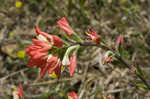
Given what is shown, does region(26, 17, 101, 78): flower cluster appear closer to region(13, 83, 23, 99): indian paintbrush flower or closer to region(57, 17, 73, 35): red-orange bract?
region(57, 17, 73, 35): red-orange bract

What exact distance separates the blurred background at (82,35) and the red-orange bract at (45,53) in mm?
1096

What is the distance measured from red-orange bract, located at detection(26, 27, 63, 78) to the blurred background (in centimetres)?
110

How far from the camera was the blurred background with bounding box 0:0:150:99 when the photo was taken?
2643 mm

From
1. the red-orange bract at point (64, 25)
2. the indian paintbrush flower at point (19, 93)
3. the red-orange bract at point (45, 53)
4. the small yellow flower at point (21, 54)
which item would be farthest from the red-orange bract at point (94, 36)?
the small yellow flower at point (21, 54)

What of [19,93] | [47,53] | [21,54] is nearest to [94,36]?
[47,53]

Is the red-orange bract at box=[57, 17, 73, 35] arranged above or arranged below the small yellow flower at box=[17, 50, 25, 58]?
above

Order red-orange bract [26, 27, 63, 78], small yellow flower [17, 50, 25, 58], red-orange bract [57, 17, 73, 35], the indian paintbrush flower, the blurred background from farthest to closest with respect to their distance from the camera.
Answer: small yellow flower [17, 50, 25, 58], the blurred background, the indian paintbrush flower, red-orange bract [57, 17, 73, 35], red-orange bract [26, 27, 63, 78]

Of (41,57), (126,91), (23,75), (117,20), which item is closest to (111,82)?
(126,91)

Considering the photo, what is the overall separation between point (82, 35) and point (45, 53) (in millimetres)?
1787

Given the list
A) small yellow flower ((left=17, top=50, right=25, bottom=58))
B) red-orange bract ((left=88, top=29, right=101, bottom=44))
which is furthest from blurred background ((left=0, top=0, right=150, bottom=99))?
red-orange bract ((left=88, top=29, right=101, bottom=44))

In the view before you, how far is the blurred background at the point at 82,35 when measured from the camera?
2.64 metres

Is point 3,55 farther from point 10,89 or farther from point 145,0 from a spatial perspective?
point 145,0

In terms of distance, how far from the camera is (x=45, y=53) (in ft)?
4.48

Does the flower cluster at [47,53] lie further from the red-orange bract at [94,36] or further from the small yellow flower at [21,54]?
the small yellow flower at [21,54]
